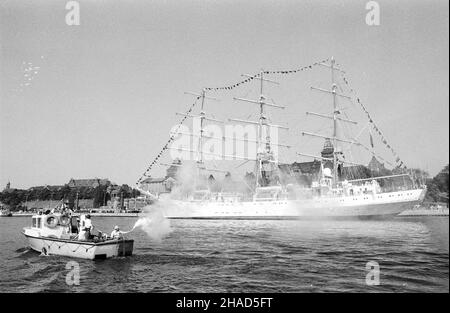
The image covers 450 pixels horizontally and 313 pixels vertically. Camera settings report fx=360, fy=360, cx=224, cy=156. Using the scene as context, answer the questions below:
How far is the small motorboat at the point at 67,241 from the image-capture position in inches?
847

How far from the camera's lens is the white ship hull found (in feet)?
185

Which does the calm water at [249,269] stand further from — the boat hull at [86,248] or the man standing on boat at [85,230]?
the man standing on boat at [85,230]

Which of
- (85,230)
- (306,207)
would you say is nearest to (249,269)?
(85,230)

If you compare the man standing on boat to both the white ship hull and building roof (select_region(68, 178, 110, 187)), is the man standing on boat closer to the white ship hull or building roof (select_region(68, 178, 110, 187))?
the white ship hull

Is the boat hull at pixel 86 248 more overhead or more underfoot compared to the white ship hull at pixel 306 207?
more underfoot

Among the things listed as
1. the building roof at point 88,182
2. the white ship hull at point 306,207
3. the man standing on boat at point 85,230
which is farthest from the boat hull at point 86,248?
the building roof at point 88,182

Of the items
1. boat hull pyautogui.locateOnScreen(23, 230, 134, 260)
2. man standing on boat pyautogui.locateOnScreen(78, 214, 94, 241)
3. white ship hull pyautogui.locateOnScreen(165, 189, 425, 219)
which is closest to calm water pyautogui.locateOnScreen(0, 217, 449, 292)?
boat hull pyautogui.locateOnScreen(23, 230, 134, 260)

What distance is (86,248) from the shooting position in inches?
851

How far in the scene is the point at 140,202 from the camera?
134 m

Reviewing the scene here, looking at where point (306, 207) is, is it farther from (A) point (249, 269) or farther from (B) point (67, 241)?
(B) point (67, 241)

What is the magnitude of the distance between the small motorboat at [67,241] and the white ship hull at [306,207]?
43.6 m

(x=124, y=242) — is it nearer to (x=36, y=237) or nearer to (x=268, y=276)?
(x=36, y=237)
